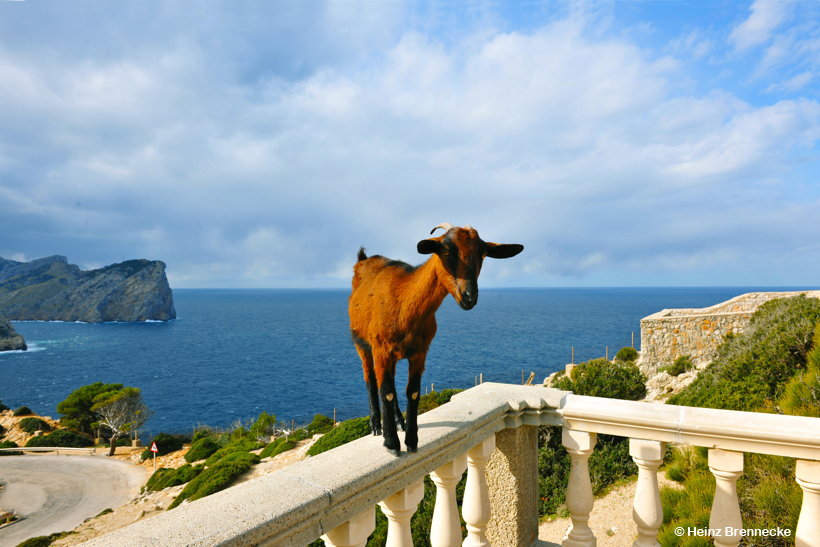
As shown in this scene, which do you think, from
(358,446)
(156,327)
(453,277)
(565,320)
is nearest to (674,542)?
(358,446)

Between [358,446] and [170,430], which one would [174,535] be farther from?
[170,430]

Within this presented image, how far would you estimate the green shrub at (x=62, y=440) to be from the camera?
136 ft

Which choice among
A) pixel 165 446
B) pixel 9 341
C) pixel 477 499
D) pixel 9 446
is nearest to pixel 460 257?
pixel 477 499

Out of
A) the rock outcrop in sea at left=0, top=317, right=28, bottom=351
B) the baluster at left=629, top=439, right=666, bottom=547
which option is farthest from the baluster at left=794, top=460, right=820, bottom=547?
the rock outcrop in sea at left=0, top=317, right=28, bottom=351

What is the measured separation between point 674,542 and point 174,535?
5170 millimetres

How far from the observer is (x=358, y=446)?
239cm

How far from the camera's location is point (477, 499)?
9.30 feet

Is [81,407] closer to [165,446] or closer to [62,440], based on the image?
[62,440]

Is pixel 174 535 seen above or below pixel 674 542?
above

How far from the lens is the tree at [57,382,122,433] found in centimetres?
4625

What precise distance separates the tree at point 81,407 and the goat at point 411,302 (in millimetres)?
56283

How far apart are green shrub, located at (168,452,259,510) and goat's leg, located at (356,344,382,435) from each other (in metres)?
23.8

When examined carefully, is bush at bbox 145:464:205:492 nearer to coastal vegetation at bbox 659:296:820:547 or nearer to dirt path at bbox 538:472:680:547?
dirt path at bbox 538:472:680:547

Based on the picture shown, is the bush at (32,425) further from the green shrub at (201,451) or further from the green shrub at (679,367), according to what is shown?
the green shrub at (679,367)
